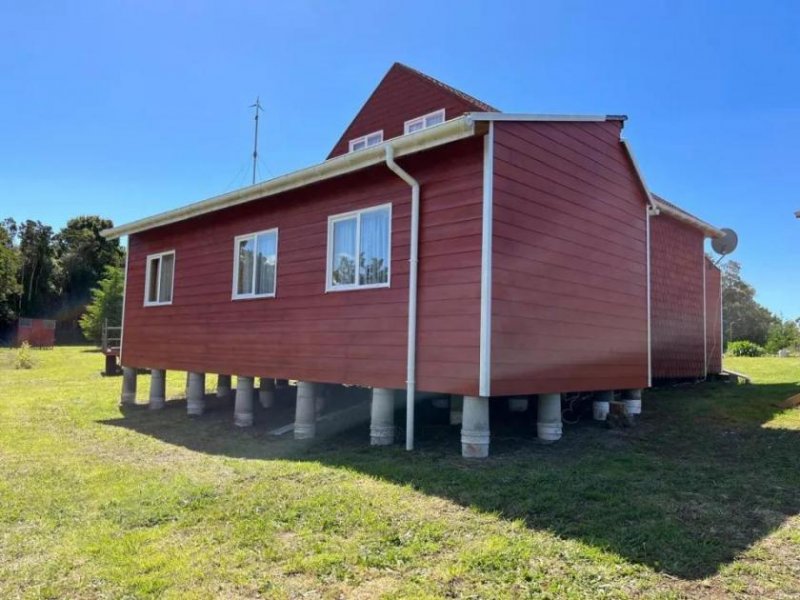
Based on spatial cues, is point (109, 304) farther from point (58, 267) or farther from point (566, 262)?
point (566, 262)

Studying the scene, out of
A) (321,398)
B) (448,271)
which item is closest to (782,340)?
(321,398)

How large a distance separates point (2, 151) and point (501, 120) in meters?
19.3

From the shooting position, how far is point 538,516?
4.17 m

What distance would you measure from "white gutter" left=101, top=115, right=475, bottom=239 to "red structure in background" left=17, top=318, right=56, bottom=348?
82.4 feet

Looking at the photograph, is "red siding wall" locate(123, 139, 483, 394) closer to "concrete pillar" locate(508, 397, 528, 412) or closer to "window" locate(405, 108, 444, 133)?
"concrete pillar" locate(508, 397, 528, 412)

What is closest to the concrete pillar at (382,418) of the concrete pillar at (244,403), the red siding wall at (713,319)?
the concrete pillar at (244,403)

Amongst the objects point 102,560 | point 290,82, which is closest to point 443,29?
point 290,82

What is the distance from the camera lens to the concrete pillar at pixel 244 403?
9477mm

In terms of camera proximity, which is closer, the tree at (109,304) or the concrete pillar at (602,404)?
the concrete pillar at (602,404)

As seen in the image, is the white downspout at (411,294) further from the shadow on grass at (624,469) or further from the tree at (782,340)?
the tree at (782,340)

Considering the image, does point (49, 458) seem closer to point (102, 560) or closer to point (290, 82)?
point (102, 560)

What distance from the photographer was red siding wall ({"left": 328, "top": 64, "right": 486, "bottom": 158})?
1092cm

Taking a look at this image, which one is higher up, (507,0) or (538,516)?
(507,0)

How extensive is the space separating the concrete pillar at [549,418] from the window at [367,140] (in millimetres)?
7052
